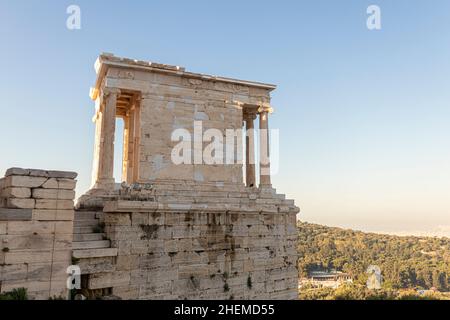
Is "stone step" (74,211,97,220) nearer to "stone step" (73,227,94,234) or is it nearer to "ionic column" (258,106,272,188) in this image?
"stone step" (73,227,94,234)

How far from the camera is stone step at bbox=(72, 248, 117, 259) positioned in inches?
329

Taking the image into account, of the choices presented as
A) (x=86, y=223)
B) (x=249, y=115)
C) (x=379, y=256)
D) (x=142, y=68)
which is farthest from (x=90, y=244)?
(x=379, y=256)

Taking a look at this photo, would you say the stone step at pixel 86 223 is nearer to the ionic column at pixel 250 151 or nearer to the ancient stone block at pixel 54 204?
the ancient stone block at pixel 54 204

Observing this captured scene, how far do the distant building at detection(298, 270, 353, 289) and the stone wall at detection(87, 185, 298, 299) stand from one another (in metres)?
36.4

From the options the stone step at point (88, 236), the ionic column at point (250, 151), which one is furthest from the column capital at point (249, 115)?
the stone step at point (88, 236)

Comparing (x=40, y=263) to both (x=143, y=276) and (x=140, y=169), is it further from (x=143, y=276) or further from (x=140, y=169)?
(x=140, y=169)

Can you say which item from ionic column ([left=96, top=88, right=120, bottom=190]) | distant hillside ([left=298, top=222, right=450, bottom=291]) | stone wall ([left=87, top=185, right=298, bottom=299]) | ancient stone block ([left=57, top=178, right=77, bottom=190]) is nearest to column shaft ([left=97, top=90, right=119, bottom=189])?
ionic column ([left=96, top=88, right=120, bottom=190])

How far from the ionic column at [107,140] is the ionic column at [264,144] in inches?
243

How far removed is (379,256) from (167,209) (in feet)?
210

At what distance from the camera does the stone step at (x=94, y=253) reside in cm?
835

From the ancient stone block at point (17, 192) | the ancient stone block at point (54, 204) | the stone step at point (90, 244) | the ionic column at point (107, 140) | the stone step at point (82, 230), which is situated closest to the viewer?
the ancient stone block at point (17, 192)

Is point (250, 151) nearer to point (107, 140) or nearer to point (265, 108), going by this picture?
point (265, 108)
